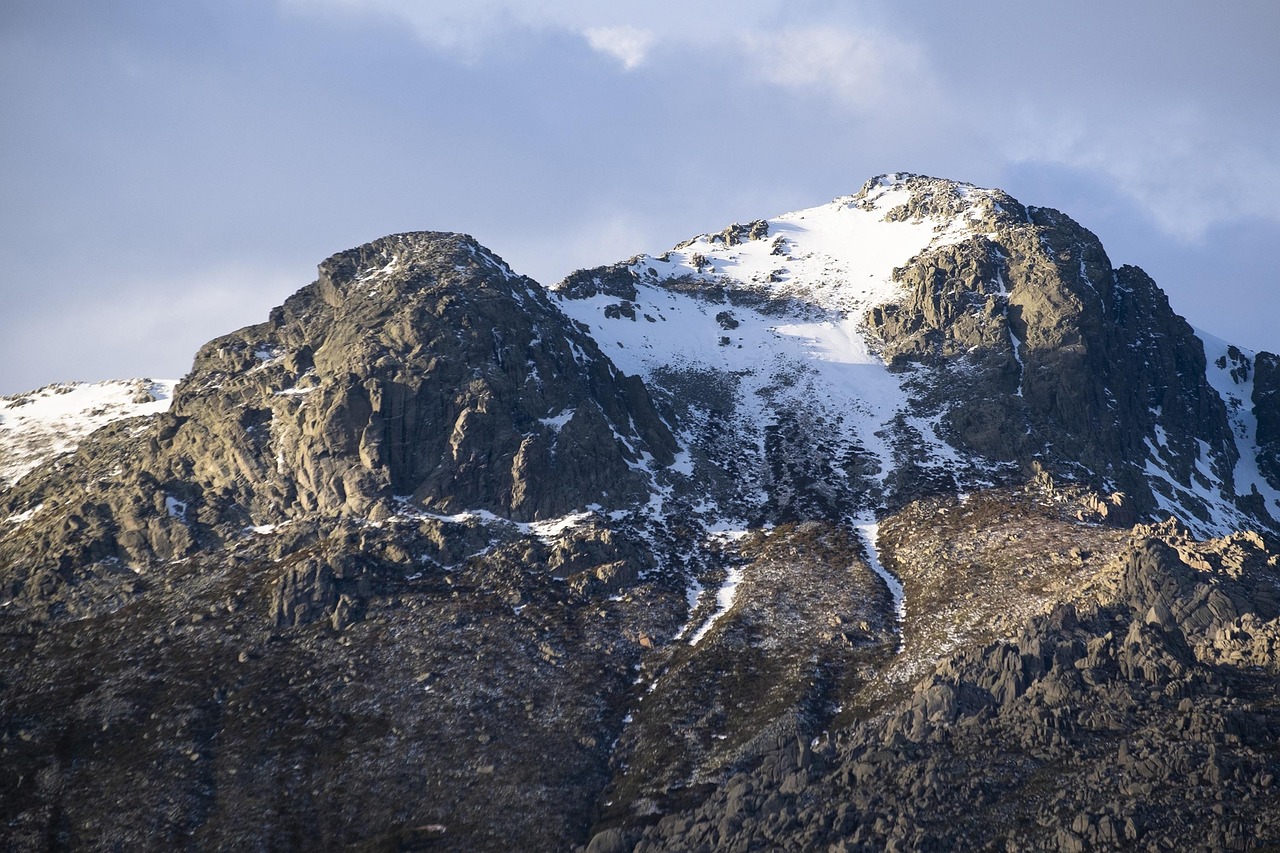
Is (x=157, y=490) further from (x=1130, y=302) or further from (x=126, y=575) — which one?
(x=1130, y=302)

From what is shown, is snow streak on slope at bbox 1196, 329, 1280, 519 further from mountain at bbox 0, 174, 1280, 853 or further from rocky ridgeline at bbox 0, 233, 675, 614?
rocky ridgeline at bbox 0, 233, 675, 614

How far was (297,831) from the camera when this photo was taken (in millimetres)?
57406

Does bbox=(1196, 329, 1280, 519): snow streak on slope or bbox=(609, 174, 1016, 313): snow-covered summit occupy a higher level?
bbox=(609, 174, 1016, 313): snow-covered summit

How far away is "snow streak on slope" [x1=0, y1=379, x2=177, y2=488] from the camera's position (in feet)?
359

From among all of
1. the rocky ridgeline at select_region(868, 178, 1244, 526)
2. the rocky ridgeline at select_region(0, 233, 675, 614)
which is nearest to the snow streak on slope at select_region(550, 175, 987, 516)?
the rocky ridgeline at select_region(868, 178, 1244, 526)

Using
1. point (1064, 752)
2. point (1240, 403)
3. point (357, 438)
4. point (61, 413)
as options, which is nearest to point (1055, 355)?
point (1240, 403)

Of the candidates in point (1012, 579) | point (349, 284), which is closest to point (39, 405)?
point (349, 284)

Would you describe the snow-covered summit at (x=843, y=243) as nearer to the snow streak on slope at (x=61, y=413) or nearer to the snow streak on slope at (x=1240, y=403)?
the snow streak on slope at (x=1240, y=403)

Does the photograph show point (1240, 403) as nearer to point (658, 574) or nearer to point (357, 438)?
point (658, 574)

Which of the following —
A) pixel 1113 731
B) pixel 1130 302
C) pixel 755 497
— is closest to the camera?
pixel 1113 731

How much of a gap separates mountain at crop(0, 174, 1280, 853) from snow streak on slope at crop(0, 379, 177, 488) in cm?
119

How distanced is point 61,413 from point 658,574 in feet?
262

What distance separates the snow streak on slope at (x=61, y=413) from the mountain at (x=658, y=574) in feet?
3.92

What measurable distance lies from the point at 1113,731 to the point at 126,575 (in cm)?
7316
